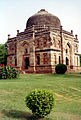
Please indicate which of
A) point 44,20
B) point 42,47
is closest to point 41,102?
point 42,47

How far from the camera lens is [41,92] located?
5191mm

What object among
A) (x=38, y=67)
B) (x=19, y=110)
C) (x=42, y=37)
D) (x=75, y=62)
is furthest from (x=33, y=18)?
(x=19, y=110)

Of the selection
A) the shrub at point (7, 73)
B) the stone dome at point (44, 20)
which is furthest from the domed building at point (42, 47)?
the shrub at point (7, 73)

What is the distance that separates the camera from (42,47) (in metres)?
27.1

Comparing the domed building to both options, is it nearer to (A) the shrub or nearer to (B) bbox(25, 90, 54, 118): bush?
(A) the shrub

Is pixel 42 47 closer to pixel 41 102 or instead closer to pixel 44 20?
pixel 44 20

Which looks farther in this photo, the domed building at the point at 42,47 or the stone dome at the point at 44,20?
the stone dome at the point at 44,20

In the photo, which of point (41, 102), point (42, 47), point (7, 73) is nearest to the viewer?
point (41, 102)

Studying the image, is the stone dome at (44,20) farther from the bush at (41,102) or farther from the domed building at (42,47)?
the bush at (41,102)

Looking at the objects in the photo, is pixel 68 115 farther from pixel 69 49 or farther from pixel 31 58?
pixel 69 49

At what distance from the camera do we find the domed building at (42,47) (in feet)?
86.4

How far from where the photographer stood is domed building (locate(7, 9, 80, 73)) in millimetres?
26328

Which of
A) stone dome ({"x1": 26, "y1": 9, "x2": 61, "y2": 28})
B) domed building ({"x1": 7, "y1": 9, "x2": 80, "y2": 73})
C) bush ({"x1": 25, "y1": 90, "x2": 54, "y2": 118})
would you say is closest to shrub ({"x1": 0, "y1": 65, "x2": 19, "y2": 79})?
domed building ({"x1": 7, "y1": 9, "x2": 80, "y2": 73})

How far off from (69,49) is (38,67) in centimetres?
869
